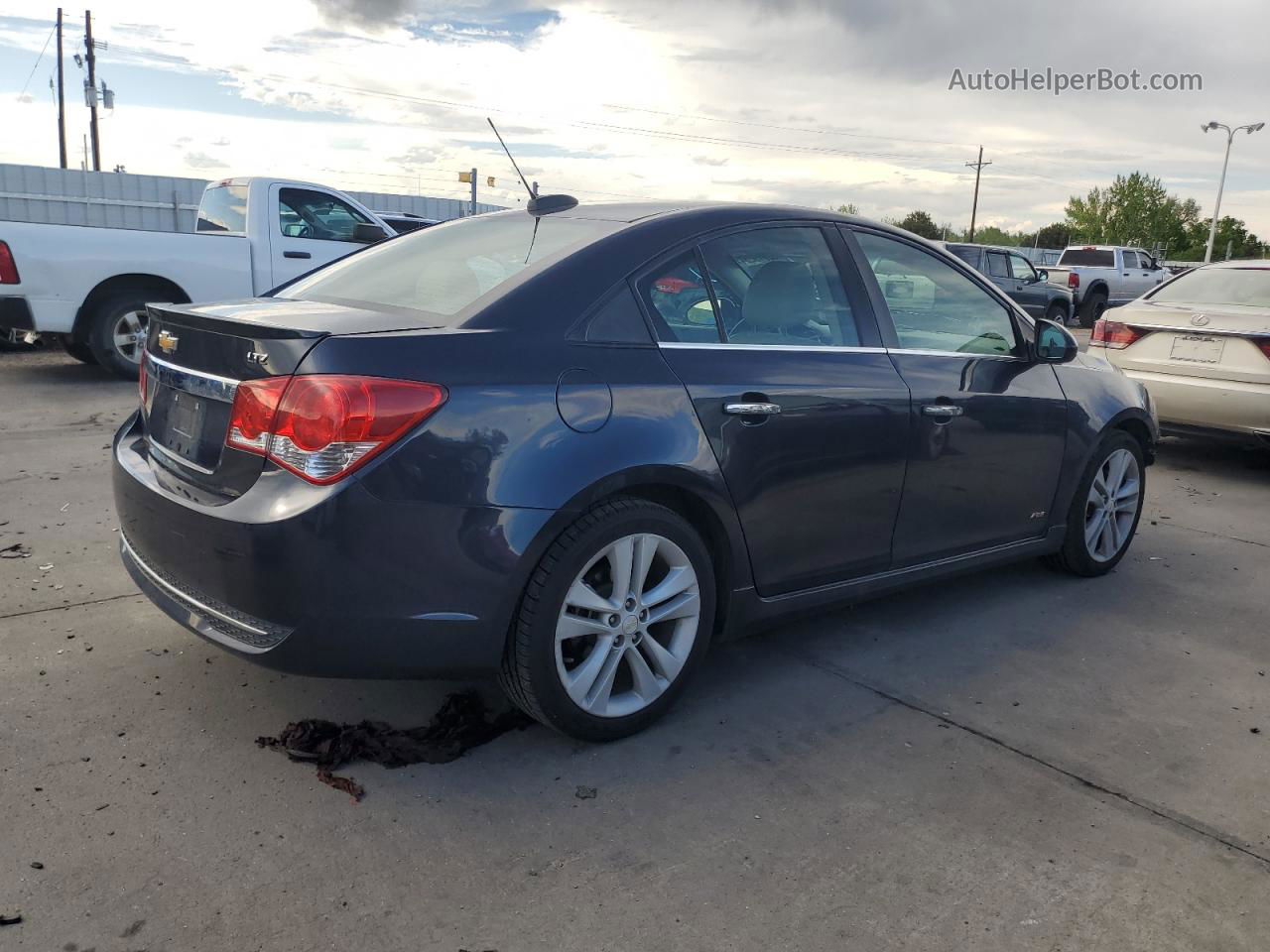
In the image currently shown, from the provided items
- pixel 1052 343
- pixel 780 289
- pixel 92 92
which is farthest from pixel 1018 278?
pixel 92 92

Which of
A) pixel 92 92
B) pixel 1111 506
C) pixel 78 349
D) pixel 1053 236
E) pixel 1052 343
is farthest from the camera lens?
pixel 1053 236

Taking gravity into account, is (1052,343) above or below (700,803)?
above

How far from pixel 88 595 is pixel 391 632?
204 centimetres

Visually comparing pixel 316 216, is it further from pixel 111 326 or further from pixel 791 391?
pixel 791 391

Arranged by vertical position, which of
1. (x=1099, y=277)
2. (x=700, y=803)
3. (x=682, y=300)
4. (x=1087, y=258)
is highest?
(x=1087, y=258)

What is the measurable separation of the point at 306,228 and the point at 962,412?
8033 millimetres

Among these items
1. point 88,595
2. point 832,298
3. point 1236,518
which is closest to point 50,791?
point 88,595

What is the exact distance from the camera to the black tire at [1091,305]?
24.5 metres

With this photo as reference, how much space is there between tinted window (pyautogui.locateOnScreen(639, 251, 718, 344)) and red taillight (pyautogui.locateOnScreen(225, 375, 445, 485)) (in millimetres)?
838

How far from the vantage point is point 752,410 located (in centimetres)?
338

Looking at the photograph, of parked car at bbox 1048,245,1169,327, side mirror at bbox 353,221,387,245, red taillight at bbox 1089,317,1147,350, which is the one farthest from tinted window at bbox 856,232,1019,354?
parked car at bbox 1048,245,1169,327

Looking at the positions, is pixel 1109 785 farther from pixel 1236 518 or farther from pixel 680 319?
pixel 1236 518

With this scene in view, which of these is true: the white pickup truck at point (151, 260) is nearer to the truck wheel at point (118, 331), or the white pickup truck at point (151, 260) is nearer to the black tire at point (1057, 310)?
the truck wheel at point (118, 331)

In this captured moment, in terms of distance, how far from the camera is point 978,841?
278 cm
